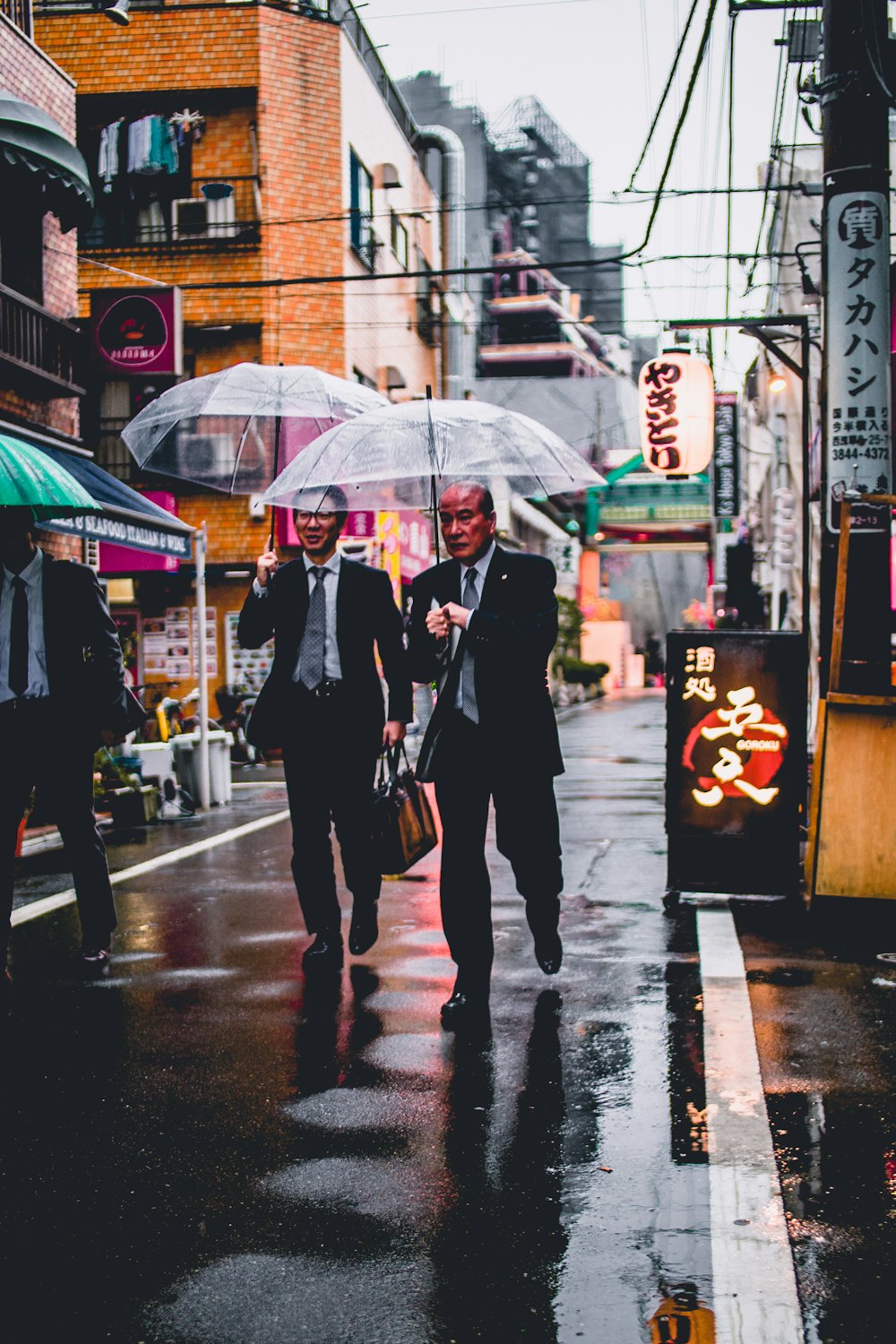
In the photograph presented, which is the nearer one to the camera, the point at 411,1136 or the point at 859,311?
the point at 411,1136

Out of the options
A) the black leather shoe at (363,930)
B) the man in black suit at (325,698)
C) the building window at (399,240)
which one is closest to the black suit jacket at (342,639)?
the man in black suit at (325,698)

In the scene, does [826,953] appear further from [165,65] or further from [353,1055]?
[165,65]

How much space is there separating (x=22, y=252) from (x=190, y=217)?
12.2 metres

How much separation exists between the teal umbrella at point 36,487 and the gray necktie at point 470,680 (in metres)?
1.74

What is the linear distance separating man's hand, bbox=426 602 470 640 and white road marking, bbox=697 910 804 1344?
1.75 meters

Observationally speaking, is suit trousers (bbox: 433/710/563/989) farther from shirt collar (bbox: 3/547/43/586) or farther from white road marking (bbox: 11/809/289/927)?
white road marking (bbox: 11/809/289/927)

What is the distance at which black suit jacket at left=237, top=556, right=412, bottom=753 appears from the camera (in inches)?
232

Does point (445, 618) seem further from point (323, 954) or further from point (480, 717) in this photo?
point (323, 954)

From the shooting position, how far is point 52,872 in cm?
930

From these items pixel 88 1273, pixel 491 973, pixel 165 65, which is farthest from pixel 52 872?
pixel 165 65

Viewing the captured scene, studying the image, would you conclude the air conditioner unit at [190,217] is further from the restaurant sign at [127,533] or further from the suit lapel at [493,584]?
the suit lapel at [493,584]

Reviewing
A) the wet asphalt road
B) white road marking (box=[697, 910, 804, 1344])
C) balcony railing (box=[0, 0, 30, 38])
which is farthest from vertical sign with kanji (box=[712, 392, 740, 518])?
white road marking (box=[697, 910, 804, 1344])

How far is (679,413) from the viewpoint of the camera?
18234 millimetres

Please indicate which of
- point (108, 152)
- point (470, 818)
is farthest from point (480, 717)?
point (108, 152)
